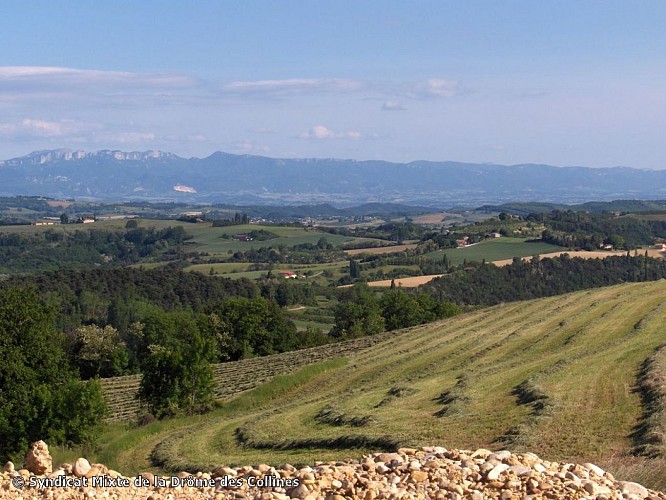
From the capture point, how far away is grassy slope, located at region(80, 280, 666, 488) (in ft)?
68.6

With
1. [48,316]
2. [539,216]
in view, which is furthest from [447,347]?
[539,216]

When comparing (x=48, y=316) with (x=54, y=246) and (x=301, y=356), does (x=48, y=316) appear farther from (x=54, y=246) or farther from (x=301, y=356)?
(x=54, y=246)

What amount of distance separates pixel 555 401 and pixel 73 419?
722 inches

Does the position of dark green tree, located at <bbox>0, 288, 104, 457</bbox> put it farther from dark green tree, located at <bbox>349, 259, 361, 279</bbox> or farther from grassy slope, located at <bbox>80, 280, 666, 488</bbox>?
dark green tree, located at <bbox>349, 259, 361, 279</bbox>

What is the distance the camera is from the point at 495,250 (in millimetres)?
143875

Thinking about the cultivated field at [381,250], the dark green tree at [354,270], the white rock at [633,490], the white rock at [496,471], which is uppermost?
the white rock at [496,471]

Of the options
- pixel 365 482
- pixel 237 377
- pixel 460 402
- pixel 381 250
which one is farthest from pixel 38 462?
pixel 381 250

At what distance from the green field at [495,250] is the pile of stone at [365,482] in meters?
120

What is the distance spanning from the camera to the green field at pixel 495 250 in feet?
447

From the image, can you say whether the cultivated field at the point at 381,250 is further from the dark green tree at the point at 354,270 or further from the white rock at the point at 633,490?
the white rock at the point at 633,490

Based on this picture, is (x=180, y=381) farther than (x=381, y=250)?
No

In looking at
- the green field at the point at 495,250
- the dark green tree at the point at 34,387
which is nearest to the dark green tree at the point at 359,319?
the dark green tree at the point at 34,387

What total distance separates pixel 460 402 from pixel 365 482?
1317 cm

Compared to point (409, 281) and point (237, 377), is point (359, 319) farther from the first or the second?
point (409, 281)
